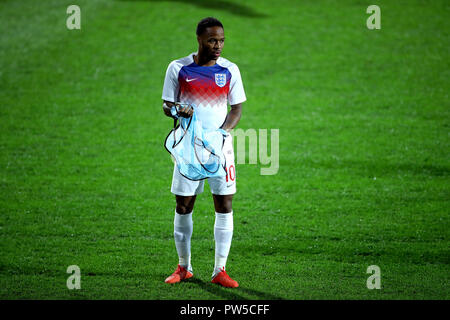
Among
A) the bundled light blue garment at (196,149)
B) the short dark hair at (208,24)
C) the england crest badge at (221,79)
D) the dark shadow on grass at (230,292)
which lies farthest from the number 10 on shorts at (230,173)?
the short dark hair at (208,24)

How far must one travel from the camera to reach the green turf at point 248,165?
580 cm

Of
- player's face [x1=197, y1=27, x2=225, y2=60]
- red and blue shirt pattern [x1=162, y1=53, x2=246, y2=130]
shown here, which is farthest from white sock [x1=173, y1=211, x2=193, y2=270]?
player's face [x1=197, y1=27, x2=225, y2=60]

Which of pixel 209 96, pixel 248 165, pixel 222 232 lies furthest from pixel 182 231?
pixel 248 165

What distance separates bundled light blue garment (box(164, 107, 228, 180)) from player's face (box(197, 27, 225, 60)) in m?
0.51

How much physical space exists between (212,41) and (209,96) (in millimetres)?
453

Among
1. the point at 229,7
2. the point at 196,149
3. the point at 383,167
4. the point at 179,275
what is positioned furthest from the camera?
the point at 229,7

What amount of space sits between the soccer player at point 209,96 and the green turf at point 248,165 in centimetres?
72

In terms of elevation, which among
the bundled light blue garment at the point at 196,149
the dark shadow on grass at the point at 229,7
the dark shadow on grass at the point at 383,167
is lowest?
the dark shadow on grass at the point at 383,167

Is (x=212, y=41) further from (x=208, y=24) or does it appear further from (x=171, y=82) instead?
(x=171, y=82)

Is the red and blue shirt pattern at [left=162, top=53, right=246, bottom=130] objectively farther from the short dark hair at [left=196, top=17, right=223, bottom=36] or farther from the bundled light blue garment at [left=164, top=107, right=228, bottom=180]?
the short dark hair at [left=196, top=17, right=223, bottom=36]

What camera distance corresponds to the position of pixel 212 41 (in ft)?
15.3

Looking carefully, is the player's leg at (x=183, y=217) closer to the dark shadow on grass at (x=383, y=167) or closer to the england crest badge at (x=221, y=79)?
the england crest badge at (x=221, y=79)
